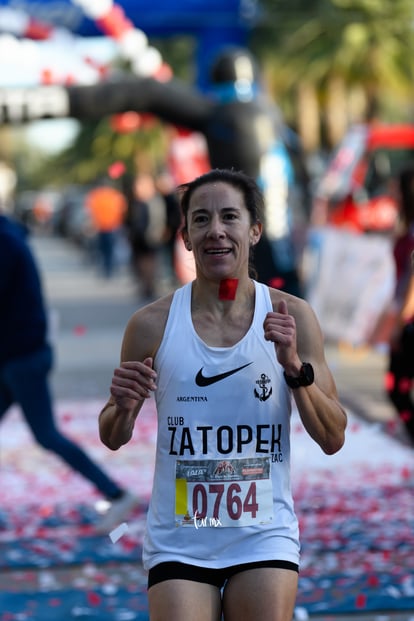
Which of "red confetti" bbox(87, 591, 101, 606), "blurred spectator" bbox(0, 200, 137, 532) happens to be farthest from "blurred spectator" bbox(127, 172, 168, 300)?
"red confetti" bbox(87, 591, 101, 606)

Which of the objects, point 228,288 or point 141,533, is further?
point 141,533

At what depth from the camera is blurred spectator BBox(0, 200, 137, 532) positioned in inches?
260

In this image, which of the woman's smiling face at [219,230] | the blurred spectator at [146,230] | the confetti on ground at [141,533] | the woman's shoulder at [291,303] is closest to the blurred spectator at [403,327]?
the confetti on ground at [141,533]

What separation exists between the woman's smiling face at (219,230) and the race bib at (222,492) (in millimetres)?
520

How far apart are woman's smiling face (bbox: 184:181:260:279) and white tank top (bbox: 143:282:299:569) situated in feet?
0.67

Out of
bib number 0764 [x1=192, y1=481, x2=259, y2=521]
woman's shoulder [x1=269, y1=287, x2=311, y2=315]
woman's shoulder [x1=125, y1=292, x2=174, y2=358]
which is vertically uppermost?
woman's shoulder [x1=269, y1=287, x2=311, y2=315]

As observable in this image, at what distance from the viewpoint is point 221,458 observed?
3.52m

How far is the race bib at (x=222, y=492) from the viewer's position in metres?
3.49

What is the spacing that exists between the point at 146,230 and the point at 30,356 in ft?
47.7

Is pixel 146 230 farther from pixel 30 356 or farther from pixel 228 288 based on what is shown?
pixel 228 288

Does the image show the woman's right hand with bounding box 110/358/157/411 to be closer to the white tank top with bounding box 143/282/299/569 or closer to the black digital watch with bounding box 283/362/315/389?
the white tank top with bounding box 143/282/299/569

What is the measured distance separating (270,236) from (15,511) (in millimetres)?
7045

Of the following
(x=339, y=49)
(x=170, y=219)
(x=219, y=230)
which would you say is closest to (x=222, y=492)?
(x=219, y=230)

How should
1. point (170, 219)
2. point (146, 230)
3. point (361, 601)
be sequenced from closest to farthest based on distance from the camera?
1. point (361, 601)
2. point (170, 219)
3. point (146, 230)
